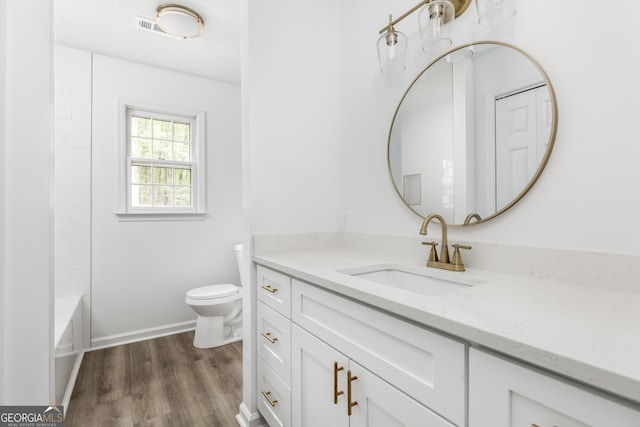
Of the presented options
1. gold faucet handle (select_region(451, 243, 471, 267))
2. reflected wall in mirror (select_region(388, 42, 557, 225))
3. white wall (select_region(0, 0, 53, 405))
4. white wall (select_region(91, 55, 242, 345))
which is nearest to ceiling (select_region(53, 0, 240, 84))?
white wall (select_region(91, 55, 242, 345))

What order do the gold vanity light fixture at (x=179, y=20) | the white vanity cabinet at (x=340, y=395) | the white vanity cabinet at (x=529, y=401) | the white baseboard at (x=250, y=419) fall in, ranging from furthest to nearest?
1. the gold vanity light fixture at (x=179, y=20)
2. the white baseboard at (x=250, y=419)
3. the white vanity cabinet at (x=340, y=395)
4. the white vanity cabinet at (x=529, y=401)

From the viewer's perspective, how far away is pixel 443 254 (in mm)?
1250

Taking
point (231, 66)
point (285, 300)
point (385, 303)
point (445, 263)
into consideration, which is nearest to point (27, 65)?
point (285, 300)

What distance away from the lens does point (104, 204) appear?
2662 millimetres

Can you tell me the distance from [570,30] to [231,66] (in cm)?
268

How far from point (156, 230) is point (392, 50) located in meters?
2.55

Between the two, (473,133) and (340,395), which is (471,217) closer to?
(473,133)

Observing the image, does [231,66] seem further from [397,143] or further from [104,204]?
[397,143]

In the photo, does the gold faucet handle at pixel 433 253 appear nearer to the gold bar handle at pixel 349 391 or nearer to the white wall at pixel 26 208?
the gold bar handle at pixel 349 391

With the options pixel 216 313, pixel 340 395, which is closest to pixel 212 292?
pixel 216 313

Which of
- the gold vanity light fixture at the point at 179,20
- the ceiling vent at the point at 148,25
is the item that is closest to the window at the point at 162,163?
the ceiling vent at the point at 148,25

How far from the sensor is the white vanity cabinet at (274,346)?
4.34 feet

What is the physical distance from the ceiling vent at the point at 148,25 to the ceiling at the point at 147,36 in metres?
0.03

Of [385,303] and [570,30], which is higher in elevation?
[570,30]
